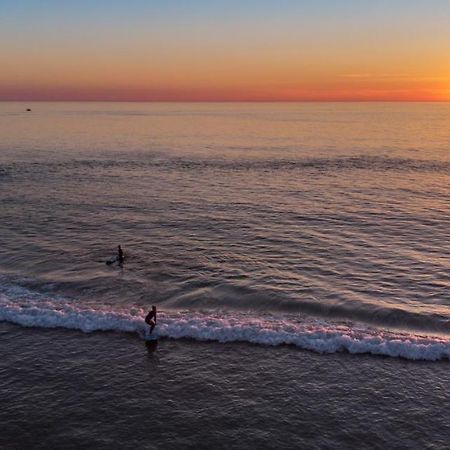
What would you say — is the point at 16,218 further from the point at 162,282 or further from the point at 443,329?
the point at 443,329

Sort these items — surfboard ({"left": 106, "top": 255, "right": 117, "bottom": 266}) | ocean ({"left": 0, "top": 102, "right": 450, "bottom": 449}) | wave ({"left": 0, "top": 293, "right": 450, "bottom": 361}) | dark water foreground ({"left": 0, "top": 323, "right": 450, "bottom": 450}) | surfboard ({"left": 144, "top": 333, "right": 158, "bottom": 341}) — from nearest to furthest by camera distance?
dark water foreground ({"left": 0, "top": 323, "right": 450, "bottom": 450}), ocean ({"left": 0, "top": 102, "right": 450, "bottom": 449}), wave ({"left": 0, "top": 293, "right": 450, "bottom": 361}), surfboard ({"left": 144, "top": 333, "right": 158, "bottom": 341}), surfboard ({"left": 106, "top": 255, "right": 117, "bottom": 266})

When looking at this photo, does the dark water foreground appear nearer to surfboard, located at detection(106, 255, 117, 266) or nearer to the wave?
the wave

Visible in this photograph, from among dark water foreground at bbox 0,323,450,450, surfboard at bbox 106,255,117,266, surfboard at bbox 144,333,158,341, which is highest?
surfboard at bbox 106,255,117,266

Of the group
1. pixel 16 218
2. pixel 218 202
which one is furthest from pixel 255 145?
pixel 16 218

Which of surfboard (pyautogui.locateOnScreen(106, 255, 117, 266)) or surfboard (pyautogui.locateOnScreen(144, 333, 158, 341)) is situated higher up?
surfboard (pyautogui.locateOnScreen(106, 255, 117, 266))

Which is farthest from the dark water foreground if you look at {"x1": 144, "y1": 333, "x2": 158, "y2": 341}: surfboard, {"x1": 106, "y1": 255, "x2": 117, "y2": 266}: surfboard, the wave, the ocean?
{"x1": 106, "y1": 255, "x2": 117, "y2": 266}: surfboard

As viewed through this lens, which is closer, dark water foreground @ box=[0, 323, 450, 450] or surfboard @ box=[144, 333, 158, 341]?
dark water foreground @ box=[0, 323, 450, 450]

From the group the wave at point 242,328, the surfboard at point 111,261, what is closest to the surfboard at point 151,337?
the wave at point 242,328

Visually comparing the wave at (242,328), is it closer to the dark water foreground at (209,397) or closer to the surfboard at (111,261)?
the dark water foreground at (209,397)
